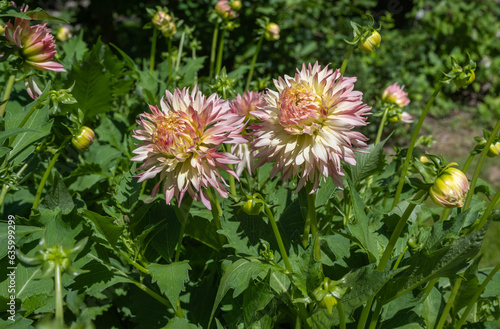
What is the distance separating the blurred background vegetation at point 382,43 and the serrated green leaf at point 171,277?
7.10ft

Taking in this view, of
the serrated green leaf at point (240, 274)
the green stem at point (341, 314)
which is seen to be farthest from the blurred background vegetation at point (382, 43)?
the green stem at point (341, 314)

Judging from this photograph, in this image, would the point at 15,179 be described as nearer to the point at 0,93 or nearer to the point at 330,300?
the point at 0,93

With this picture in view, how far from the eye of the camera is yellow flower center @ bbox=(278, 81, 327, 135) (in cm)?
103

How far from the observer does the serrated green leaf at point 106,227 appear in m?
1.10

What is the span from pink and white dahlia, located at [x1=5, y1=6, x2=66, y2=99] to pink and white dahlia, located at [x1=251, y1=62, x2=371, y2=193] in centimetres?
68

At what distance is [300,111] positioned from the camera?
103 centimetres

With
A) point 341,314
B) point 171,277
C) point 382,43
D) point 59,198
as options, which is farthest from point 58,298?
point 382,43

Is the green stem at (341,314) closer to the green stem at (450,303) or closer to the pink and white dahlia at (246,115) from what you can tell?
the green stem at (450,303)

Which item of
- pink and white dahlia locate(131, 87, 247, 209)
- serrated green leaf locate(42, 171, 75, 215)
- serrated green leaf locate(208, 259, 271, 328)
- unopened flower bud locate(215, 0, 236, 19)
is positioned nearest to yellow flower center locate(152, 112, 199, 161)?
pink and white dahlia locate(131, 87, 247, 209)

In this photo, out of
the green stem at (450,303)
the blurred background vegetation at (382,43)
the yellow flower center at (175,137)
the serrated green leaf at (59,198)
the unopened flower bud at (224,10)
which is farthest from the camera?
the blurred background vegetation at (382,43)

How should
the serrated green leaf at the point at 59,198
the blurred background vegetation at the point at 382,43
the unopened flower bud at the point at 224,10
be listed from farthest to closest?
the blurred background vegetation at the point at 382,43 < the unopened flower bud at the point at 224,10 < the serrated green leaf at the point at 59,198

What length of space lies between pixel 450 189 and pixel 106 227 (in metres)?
0.78

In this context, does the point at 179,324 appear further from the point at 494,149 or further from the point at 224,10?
the point at 224,10

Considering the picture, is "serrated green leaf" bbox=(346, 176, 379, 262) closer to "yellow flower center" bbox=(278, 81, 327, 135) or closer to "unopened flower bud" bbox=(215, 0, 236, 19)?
"yellow flower center" bbox=(278, 81, 327, 135)
